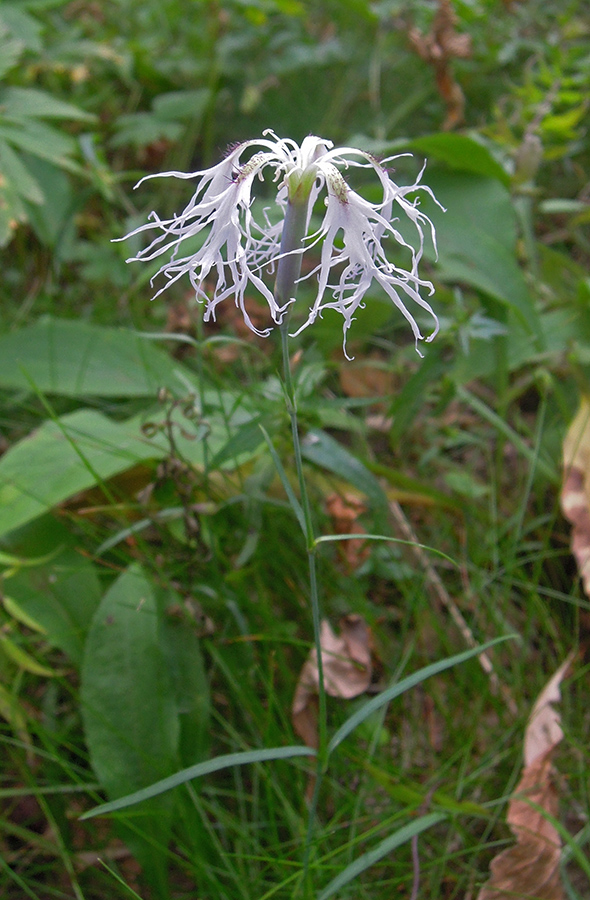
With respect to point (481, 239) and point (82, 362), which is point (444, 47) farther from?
point (82, 362)

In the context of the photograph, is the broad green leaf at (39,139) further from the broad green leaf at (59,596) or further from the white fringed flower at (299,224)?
the white fringed flower at (299,224)

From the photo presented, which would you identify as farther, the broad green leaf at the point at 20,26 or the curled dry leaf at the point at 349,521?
the broad green leaf at the point at 20,26

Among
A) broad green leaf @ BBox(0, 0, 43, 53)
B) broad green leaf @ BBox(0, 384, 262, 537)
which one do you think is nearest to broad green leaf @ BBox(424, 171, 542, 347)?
broad green leaf @ BBox(0, 384, 262, 537)

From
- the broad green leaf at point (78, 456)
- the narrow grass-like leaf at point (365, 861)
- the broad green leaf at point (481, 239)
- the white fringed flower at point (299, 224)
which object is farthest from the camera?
the broad green leaf at point (481, 239)

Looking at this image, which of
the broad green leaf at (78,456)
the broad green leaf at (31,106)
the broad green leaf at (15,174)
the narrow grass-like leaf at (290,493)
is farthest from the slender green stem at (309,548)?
the broad green leaf at (31,106)

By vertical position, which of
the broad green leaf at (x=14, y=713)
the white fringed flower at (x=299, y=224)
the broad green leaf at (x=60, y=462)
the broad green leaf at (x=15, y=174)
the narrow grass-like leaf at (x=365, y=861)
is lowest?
the broad green leaf at (x=14, y=713)

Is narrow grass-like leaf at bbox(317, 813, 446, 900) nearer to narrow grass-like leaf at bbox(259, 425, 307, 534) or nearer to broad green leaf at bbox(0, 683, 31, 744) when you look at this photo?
narrow grass-like leaf at bbox(259, 425, 307, 534)

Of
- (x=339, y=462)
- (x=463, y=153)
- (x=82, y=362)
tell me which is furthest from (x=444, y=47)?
(x=339, y=462)
